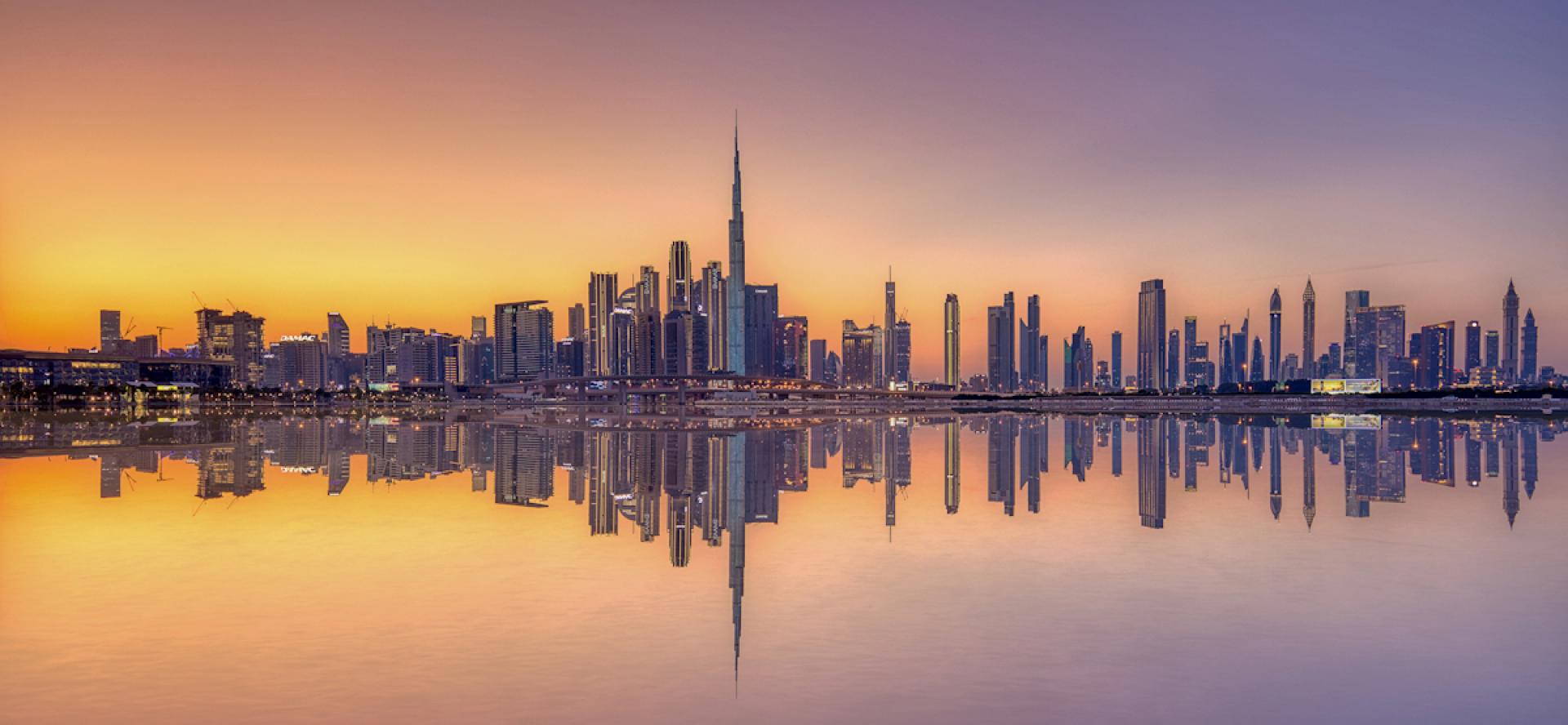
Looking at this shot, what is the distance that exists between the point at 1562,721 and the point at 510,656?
1169cm

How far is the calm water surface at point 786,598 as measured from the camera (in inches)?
455

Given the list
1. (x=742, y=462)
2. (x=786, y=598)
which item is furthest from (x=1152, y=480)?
(x=786, y=598)

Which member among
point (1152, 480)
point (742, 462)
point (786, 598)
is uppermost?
point (786, 598)

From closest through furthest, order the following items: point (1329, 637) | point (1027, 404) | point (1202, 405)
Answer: point (1329, 637) → point (1202, 405) → point (1027, 404)

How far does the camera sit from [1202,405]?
16450 centimetres

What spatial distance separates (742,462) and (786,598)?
27893 mm

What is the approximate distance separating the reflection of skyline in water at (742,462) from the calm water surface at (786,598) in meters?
0.40

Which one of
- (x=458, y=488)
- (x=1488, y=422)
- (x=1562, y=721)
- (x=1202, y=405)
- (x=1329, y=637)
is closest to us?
(x=1562, y=721)

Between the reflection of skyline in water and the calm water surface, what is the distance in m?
0.40

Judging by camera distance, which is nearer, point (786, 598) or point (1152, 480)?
point (786, 598)

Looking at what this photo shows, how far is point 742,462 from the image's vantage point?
44688 millimetres

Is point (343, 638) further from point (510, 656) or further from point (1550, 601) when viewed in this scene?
point (1550, 601)

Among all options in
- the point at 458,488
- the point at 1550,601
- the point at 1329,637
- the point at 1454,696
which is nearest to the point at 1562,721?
the point at 1454,696

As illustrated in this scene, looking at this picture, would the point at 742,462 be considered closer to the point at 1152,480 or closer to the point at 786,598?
the point at 1152,480
